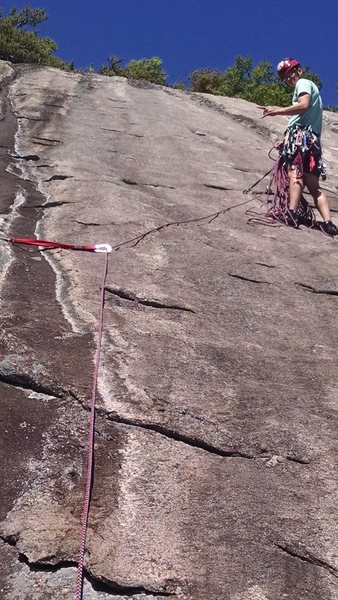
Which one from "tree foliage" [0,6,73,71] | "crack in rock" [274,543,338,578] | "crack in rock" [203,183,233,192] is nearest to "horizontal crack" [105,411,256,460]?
"crack in rock" [274,543,338,578]

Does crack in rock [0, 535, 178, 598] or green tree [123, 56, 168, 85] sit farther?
green tree [123, 56, 168, 85]

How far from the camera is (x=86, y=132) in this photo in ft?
28.2

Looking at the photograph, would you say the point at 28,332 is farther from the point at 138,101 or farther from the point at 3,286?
the point at 138,101

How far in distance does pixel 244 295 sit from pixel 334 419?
145cm

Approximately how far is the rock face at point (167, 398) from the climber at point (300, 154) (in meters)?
0.31

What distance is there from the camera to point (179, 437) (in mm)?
3059

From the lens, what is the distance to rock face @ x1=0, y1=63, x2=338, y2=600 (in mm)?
2436

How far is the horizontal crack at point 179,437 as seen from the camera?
299cm

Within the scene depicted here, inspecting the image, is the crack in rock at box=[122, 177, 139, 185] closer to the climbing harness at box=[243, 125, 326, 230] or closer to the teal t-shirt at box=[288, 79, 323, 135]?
the climbing harness at box=[243, 125, 326, 230]

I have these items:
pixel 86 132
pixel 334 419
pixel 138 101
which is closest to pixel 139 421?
pixel 334 419

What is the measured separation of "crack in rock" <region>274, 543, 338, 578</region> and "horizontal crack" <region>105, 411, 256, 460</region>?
0.49 m

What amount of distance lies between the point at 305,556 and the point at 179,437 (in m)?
0.74

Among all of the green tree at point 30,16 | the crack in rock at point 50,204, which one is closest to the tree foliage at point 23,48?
the green tree at point 30,16

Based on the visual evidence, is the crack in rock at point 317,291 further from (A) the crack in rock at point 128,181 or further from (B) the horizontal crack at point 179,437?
(A) the crack in rock at point 128,181
